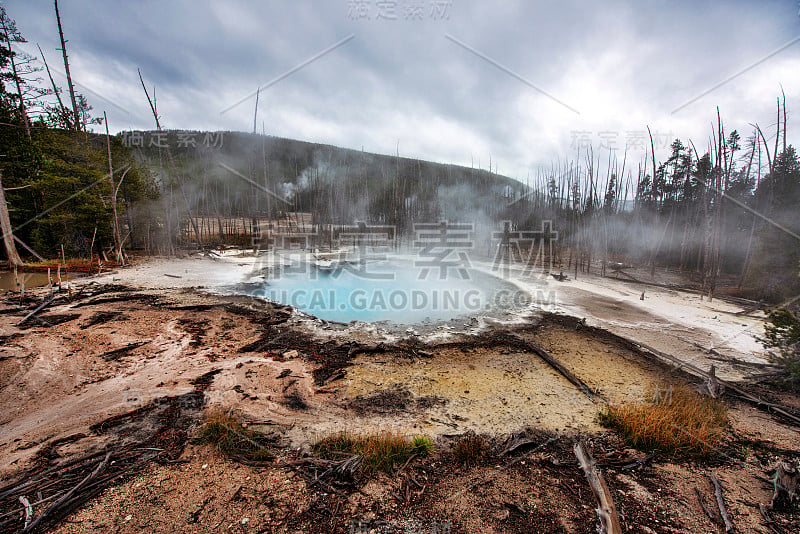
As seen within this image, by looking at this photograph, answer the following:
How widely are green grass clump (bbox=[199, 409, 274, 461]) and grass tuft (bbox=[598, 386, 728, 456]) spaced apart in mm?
4342

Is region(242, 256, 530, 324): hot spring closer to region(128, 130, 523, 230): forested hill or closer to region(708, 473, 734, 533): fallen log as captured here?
region(708, 473, 734, 533): fallen log

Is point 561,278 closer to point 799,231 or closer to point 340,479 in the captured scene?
point 799,231

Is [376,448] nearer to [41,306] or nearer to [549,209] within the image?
[41,306]

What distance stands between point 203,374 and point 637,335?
9.72 m

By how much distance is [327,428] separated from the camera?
3797 millimetres

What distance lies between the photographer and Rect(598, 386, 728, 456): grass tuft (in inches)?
137

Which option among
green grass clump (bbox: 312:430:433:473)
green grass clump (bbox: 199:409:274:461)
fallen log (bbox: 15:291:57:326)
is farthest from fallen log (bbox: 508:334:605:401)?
fallen log (bbox: 15:291:57:326)

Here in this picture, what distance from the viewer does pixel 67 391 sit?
4375 millimetres

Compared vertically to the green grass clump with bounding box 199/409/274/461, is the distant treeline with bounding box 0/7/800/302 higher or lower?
higher

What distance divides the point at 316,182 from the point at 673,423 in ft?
122

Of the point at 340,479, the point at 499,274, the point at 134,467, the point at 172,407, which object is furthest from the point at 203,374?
the point at 499,274

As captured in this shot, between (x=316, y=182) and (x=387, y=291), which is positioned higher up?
(x=316, y=182)

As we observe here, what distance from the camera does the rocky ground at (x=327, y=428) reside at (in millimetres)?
2545

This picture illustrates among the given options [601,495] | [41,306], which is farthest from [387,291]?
[601,495]
